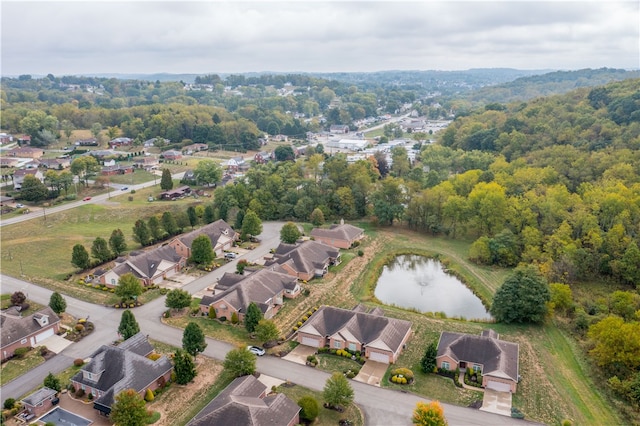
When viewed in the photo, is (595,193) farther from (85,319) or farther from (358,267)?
(85,319)

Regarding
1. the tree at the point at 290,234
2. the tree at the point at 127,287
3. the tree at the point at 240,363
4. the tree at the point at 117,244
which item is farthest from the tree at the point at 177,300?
the tree at the point at 290,234

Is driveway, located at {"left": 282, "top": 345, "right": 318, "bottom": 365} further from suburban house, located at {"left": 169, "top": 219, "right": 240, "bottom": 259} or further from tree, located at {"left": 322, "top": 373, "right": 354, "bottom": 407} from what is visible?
suburban house, located at {"left": 169, "top": 219, "right": 240, "bottom": 259}

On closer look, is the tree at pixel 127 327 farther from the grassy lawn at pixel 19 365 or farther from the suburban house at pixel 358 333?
the suburban house at pixel 358 333

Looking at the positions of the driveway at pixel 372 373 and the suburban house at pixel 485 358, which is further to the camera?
the driveway at pixel 372 373

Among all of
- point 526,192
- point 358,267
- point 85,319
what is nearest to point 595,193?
point 526,192

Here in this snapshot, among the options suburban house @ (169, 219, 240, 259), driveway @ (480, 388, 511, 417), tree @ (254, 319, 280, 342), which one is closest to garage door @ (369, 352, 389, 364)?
driveway @ (480, 388, 511, 417)
